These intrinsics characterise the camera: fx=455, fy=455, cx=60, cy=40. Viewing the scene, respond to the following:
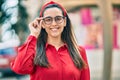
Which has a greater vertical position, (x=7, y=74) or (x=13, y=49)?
(x=13, y=49)

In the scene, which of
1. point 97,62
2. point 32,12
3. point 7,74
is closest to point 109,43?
point 32,12

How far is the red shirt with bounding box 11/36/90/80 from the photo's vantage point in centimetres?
359

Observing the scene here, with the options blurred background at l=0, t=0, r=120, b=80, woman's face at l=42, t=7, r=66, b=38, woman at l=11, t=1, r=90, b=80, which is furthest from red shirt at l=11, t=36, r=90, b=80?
blurred background at l=0, t=0, r=120, b=80

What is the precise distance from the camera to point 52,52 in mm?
3729

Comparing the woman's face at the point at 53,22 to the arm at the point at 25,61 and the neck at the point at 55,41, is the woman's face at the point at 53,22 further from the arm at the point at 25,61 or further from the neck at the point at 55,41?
the arm at the point at 25,61

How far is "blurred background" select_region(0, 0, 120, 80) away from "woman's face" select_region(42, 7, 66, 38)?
3.58 meters

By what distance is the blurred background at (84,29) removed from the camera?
7789mm

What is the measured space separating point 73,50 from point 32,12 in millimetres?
6014

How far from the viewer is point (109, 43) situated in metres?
9.34

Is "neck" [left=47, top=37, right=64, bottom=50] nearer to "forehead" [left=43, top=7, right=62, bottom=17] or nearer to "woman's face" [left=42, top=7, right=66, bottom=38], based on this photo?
"woman's face" [left=42, top=7, right=66, bottom=38]

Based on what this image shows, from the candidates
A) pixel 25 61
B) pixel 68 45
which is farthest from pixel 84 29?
pixel 25 61

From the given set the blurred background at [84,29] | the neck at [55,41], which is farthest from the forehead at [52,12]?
the blurred background at [84,29]

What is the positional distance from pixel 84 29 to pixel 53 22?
999 centimetres

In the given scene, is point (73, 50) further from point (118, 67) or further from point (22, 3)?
point (118, 67)
